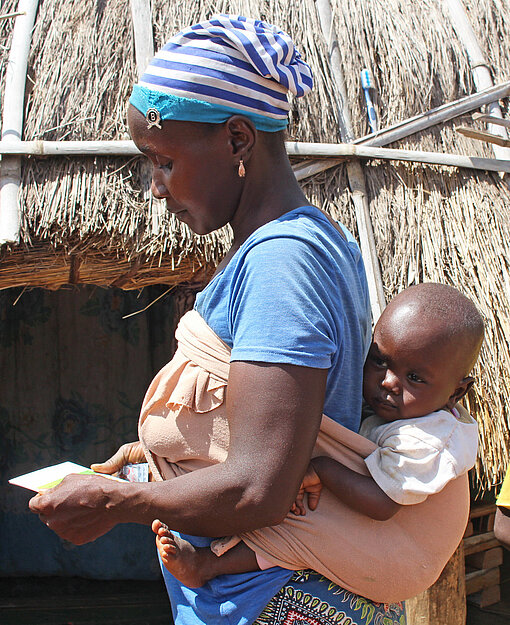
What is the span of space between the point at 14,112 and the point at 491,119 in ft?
7.39

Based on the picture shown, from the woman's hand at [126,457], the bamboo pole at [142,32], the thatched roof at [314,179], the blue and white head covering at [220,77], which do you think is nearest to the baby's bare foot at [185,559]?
the woman's hand at [126,457]

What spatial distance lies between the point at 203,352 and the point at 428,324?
1.68 feet

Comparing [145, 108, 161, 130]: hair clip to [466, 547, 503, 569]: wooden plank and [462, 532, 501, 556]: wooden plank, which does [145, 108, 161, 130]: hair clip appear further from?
[466, 547, 503, 569]: wooden plank

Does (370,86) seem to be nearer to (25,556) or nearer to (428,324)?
(428,324)

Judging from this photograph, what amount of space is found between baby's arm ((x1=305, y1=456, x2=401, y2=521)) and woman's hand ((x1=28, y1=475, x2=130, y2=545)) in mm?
391

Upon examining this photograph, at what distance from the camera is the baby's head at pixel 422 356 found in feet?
4.78

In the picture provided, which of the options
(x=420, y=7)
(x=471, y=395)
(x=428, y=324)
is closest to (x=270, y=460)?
(x=428, y=324)

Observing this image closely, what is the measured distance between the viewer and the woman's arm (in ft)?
3.80

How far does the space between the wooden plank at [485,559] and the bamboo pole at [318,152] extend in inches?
98.3

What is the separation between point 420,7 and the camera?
3.75m

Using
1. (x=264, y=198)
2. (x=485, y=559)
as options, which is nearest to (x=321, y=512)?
(x=264, y=198)

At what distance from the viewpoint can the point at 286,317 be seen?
3.84ft

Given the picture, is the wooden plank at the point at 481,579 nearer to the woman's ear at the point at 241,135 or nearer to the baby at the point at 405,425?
the baby at the point at 405,425

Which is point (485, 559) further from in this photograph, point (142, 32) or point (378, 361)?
point (142, 32)
